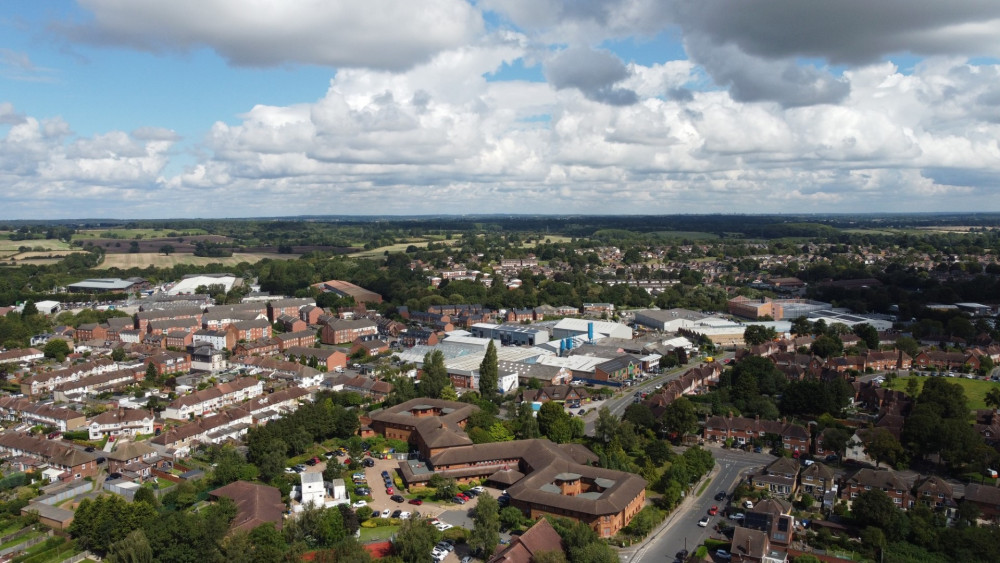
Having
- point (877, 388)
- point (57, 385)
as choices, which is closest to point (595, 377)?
point (877, 388)

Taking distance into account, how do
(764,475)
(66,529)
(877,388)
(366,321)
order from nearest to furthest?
(66,529), (764,475), (877,388), (366,321)

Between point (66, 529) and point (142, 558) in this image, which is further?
point (66, 529)

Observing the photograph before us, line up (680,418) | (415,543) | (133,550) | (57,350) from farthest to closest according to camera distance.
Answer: (57,350) < (680,418) < (415,543) < (133,550)

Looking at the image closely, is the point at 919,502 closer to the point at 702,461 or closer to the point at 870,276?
the point at 702,461

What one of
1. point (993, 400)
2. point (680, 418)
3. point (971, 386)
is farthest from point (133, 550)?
point (971, 386)

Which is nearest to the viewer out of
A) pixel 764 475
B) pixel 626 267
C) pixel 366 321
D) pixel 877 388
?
pixel 764 475

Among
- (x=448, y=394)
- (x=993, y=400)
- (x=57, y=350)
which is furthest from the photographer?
(x=57, y=350)

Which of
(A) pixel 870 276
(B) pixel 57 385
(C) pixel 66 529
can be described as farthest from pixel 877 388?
(A) pixel 870 276

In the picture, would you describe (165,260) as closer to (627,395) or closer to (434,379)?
(434,379)
